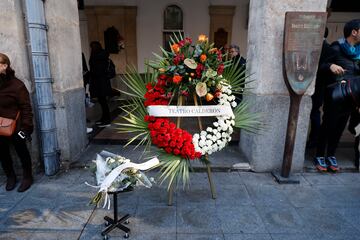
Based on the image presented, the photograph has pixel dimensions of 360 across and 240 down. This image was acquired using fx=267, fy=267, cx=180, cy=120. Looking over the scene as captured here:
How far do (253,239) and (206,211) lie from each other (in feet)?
2.05

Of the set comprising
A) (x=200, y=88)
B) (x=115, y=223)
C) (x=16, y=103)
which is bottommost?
(x=115, y=223)

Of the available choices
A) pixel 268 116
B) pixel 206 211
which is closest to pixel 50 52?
pixel 206 211

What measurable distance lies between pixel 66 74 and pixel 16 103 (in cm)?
87

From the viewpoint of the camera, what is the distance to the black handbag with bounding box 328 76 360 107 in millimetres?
3704

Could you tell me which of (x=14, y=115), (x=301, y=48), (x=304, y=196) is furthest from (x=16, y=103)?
(x=304, y=196)

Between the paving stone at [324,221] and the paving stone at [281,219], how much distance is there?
0.08m

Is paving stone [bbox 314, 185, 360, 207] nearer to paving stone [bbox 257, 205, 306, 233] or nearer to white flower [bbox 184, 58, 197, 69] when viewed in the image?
paving stone [bbox 257, 205, 306, 233]

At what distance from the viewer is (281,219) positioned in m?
2.96

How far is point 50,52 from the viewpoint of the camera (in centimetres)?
375

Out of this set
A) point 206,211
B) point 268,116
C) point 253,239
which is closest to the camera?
point 253,239

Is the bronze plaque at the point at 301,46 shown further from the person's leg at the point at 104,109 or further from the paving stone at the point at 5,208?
the person's leg at the point at 104,109

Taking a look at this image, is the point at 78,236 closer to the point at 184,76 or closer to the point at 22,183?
the point at 22,183

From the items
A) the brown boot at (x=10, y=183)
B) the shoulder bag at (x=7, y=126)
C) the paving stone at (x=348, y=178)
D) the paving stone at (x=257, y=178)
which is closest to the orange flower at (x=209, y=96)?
the paving stone at (x=257, y=178)

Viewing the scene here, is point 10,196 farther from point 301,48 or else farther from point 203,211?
point 301,48
